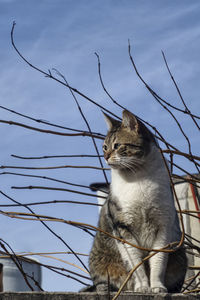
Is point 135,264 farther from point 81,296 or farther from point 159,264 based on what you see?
point 81,296

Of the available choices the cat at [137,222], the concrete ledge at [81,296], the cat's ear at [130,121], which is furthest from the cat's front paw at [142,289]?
the cat's ear at [130,121]

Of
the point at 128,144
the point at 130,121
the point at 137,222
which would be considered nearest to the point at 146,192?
the point at 137,222

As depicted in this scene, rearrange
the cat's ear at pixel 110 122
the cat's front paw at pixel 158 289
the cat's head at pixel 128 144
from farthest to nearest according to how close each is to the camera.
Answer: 1. the cat's ear at pixel 110 122
2. the cat's head at pixel 128 144
3. the cat's front paw at pixel 158 289

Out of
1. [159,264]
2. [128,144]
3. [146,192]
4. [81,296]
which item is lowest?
[81,296]

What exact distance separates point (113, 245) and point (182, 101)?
955mm

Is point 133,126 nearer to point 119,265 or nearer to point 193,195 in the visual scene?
point 119,265

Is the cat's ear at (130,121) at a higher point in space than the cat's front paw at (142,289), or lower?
higher

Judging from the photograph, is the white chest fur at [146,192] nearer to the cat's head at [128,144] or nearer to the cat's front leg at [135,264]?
the cat's head at [128,144]

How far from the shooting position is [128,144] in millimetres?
2830

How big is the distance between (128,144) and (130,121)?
6.4 inches

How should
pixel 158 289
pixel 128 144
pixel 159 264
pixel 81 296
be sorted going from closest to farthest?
pixel 81 296
pixel 158 289
pixel 159 264
pixel 128 144

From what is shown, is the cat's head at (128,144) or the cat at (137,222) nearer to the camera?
the cat at (137,222)

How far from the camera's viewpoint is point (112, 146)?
2861 millimetres

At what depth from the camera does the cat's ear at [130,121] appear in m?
2.86
